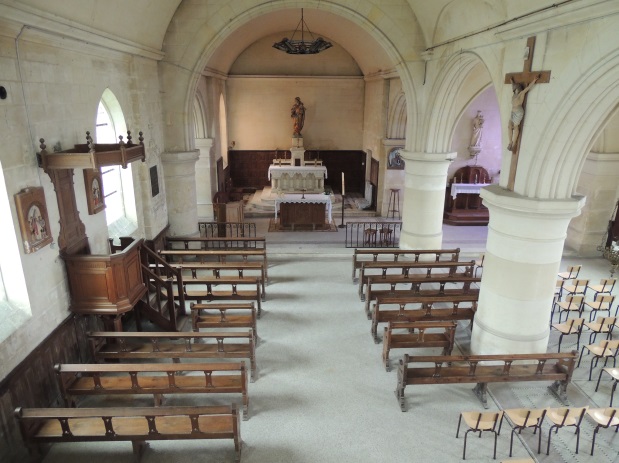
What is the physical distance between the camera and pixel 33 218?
5.27 metres

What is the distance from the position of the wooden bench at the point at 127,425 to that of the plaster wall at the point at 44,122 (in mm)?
744

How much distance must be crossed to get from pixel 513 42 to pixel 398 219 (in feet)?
32.6

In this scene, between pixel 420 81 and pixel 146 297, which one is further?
pixel 420 81

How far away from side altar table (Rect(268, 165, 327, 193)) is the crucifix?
33.8 feet

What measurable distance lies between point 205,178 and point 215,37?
5.60m

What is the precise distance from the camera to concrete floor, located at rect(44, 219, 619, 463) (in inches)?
203

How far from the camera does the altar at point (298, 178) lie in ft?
53.5

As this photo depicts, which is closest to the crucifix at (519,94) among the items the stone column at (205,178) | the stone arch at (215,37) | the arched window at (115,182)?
the stone arch at (215,37)

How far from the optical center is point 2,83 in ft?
15.8

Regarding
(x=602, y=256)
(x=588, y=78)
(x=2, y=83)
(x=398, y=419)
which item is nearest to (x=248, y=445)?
(x=398, y=419)

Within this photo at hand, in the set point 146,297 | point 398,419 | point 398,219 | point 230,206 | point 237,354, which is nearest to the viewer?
point 398,419

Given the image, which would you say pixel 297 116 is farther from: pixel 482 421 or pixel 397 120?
pixel 482 421

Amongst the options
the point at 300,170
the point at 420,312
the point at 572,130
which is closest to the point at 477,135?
the point at 300,170

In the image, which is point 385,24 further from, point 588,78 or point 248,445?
point 248,445
